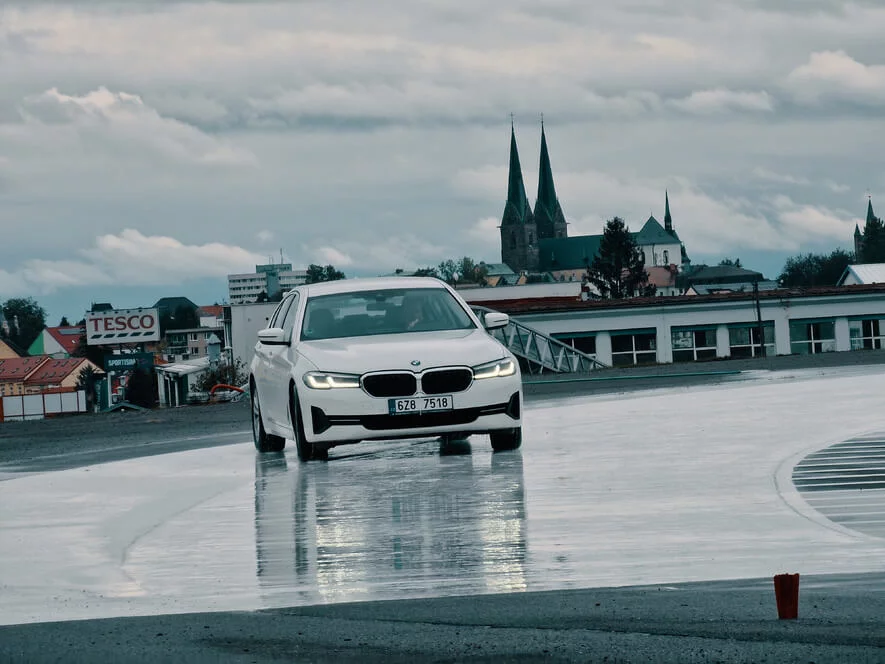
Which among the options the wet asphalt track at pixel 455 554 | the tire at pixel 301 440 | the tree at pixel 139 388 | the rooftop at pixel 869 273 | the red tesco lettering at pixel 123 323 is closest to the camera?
the wet asphalt track at pixel 455 554

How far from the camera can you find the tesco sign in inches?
4943

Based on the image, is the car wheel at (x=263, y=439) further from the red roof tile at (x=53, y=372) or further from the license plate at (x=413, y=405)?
the red roof tile at (x=53, y=372)

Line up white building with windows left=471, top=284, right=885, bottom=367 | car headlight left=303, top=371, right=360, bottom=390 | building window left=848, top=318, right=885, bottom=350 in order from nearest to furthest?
car headlight left=303, top=371, right=360, bottom=390, white building with windows left=471, top=284, right=885, bottom=367, building window left=848, top=318, right=885, bottom=350

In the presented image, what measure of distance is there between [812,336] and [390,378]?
87.8 meters

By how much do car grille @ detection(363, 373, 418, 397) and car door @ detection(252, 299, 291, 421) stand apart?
1.68 meters

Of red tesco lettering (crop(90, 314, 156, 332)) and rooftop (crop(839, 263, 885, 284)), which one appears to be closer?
red tesco lettering (crop(90, 314, 156, 332))

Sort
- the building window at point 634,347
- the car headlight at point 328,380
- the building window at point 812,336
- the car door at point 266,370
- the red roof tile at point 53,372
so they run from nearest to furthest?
1. the car headlight at point 328,380
2. the car door at point 266,370
3. the building window at point 634,347
4. the building window at point 812,336
5. the red roof tile at point 53,372

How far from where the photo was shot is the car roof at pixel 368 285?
1521 centimetres

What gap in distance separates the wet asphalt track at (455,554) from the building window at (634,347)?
Answer: 8152cm

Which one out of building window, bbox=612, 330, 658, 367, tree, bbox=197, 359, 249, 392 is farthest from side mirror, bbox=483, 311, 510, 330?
tree, bbox=197, 359, 249, 392

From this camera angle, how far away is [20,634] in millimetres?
6023

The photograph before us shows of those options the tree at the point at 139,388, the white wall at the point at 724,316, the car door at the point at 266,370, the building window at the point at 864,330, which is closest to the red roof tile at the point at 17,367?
the tree at the point at 139,388

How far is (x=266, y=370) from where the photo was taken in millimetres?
15250

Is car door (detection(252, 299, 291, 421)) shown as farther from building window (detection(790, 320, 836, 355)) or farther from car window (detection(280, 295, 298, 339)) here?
building window (detection(790, 320, 836, 355))
